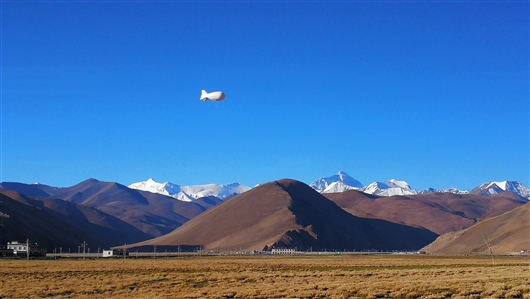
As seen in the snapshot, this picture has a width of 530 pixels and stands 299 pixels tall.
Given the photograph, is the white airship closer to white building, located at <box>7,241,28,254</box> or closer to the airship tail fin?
the airship tail fin

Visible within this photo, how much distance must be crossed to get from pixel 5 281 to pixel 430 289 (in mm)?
36769

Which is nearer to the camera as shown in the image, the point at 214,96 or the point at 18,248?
the point at 214,96

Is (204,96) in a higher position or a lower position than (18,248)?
higher

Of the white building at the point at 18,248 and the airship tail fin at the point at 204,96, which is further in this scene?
the white building at the point at 18,248

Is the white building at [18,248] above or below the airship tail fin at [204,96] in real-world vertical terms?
below

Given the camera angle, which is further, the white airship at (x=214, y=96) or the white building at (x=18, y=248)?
the white building at (x=18, y=248)

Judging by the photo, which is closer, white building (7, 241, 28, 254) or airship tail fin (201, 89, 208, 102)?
airship tail fin (201, 89, 208, 102)

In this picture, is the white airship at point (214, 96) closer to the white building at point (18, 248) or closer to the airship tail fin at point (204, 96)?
the airship tail fin at point (204, 96)

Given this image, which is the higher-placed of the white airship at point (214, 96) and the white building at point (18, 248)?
the white airship at point (214, 96)

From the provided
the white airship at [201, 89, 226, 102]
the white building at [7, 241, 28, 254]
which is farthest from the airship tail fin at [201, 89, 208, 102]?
the white building at [7, 241, 28, 254]

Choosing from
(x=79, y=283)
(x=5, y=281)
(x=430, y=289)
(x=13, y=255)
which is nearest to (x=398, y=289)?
(x=430, y=289)

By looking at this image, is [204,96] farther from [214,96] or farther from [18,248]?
[18,248]

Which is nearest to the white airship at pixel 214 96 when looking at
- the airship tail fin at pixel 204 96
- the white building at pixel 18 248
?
the airship tail fin at pixel 204 96

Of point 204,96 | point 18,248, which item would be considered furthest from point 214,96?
point 18,248
